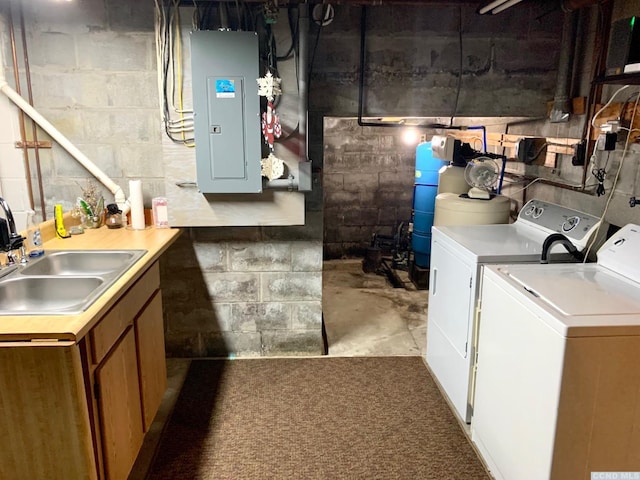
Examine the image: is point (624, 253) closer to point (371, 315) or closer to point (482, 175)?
point (482, 175)

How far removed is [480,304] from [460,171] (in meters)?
1.97

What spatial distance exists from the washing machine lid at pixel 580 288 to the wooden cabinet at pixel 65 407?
1.66 metres

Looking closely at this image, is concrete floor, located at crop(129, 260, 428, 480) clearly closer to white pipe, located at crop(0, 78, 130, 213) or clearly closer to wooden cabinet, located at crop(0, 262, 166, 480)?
wooden cabinet, located at crop(0, 262, 166, 480)

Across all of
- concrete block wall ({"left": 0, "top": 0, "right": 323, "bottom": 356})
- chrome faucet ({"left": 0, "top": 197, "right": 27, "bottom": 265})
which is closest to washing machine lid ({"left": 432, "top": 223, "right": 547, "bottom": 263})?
concrete block wall ({"left": 0, "top": 0, "right": 323, "bottom": 356})

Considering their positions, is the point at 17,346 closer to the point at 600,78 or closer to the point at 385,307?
the point at 600,78

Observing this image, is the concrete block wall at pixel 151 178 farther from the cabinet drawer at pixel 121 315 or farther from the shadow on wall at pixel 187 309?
the cabinet drawer at pixel 121 315

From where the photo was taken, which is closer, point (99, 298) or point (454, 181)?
point (99, 298)

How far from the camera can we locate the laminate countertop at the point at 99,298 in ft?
4.81

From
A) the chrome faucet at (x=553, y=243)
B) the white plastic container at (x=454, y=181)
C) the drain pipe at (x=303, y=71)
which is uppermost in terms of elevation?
the drain pipe at (x=303, y=71)

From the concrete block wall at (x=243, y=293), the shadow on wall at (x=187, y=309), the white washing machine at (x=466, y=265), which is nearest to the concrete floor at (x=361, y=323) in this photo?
the shadow on wall at (x=187, y=309)

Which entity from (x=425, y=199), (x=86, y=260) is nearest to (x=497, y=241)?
(x=86, y=260)

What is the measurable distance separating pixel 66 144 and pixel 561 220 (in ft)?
9.73

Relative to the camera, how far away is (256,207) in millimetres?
2879

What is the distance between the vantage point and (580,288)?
194cm
